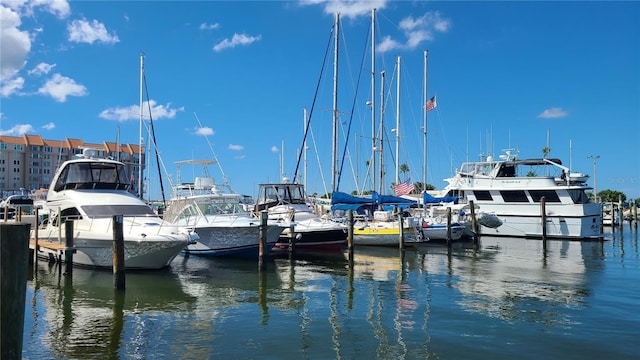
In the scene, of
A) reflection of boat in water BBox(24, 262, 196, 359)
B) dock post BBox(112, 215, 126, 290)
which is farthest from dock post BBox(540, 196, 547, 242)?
dock post BBox(112, 215, 126, 290)

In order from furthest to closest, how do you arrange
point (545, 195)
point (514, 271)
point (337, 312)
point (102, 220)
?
point (545, 195)
point (514, 271)
point (102, 220)
point (337, 312)

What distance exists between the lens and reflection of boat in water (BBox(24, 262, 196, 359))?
939 centimetres

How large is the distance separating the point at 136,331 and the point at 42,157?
338 ft

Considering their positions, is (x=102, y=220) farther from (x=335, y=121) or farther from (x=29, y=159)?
(x=29, y=159)

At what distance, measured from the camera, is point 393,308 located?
12.4 metres

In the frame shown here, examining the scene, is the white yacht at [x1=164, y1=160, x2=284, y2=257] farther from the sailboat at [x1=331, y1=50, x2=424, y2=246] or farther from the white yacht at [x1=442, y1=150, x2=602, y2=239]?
the white yacht at [x1=442, y1=150, x2=602, y2=239]

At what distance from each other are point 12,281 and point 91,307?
26.4 feet

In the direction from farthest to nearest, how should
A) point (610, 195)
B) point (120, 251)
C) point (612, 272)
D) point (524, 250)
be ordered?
point (610, 195)
point (524, 250)
point (612, 272)
point (120, 251)

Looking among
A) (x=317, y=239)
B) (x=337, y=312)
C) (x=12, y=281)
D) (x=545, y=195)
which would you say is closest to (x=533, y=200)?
(x=545, y=195)

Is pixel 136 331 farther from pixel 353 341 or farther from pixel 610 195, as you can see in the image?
pixel 610 195

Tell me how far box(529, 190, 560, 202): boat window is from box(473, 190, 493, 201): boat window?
299cm

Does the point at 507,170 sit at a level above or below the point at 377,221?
above

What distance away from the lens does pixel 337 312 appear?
475 inches

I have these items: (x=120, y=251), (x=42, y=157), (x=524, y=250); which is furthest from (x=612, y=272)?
(x=42, y=157)
